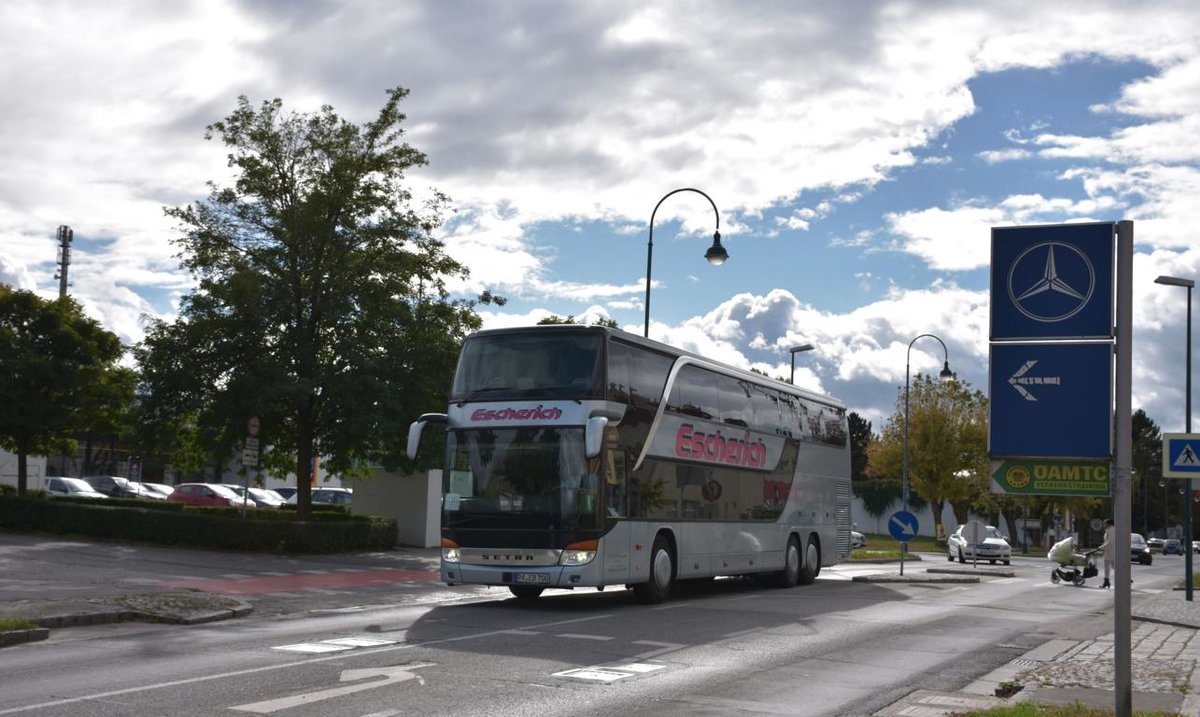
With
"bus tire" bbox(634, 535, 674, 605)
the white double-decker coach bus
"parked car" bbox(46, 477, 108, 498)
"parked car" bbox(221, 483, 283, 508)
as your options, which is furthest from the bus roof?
"parked car" bbox(46, 477, 108, 498)

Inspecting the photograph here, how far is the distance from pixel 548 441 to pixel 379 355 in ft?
44.7

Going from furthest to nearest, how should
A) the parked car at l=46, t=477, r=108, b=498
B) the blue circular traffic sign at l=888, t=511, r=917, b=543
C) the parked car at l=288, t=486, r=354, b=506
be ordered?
the parked car at l=288, t=486, r=354, b=506
the parked car at l=46, t=477, r=108, b=498
the blue circular traffic sign at l=888, t=511, r=917, b=543

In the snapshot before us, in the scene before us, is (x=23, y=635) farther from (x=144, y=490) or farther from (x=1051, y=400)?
→ (x=144, y=490)

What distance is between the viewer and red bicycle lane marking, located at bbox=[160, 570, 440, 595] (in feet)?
67.7

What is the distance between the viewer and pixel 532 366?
18594 millimetres

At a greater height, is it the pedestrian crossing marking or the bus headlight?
the bus headlight

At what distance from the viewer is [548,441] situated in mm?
18141

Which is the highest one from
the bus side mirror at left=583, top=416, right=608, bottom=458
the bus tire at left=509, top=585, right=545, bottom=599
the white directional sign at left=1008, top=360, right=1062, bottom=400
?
the white directional sign at left=1008, top=360, right=1062, bottom=400

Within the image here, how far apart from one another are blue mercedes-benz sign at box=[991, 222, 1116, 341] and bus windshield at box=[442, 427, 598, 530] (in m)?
10.1

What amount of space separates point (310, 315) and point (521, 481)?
14355mm

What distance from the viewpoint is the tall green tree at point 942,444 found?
236ft

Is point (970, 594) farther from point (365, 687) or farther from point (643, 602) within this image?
point (365, 687)

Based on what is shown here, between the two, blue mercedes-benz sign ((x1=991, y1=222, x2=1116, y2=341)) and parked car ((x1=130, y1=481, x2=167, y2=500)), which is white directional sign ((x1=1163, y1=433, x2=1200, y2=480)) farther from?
parked car ((x1=130, y1=481, x2=167, y2=500))

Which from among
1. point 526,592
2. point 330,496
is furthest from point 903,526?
point 330,496
